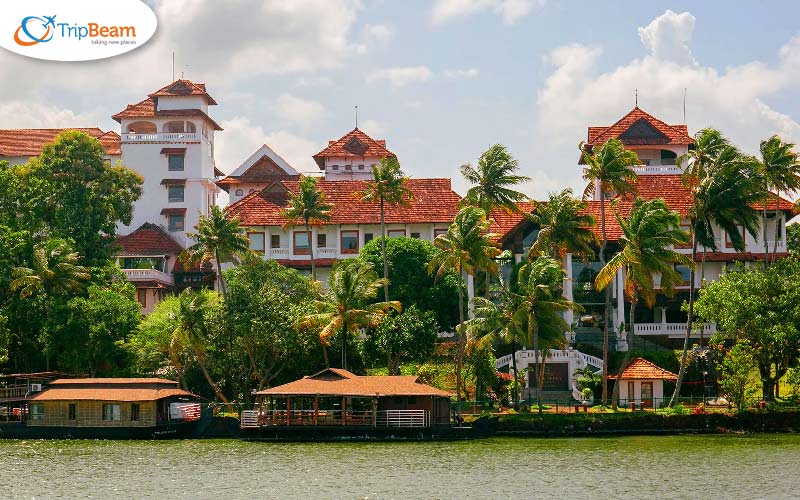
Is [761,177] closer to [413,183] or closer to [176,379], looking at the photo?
[413,183]

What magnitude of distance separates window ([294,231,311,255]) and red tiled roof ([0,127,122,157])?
22.9 meters

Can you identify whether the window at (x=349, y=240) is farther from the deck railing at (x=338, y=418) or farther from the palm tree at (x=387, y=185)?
the deck railing at (x=338, y=418)

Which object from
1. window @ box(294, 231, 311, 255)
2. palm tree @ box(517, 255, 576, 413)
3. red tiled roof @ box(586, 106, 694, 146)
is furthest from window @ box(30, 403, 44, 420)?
red tiled roof @ box(586, 106, 694, 146)

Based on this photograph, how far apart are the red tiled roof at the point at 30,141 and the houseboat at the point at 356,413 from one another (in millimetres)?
44721

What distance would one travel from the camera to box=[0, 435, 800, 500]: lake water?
152 feet

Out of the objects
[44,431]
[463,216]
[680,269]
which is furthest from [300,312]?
[680,269]

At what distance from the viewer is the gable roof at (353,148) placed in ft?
354

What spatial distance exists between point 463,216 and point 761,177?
18.4 metres

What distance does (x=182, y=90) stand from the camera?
103 m

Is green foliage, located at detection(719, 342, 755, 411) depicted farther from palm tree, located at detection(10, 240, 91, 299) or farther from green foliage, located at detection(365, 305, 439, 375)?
palm tree, located at detection(10, 240, 91, 299)

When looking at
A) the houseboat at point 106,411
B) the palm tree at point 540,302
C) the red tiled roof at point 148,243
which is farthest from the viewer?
the red tiled roof at point 148,243

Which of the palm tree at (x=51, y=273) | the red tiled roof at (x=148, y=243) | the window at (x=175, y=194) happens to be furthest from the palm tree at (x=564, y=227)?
the window at (x=175, y=194)

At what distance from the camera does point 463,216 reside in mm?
71875

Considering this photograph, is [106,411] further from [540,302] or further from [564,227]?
[564,227]
